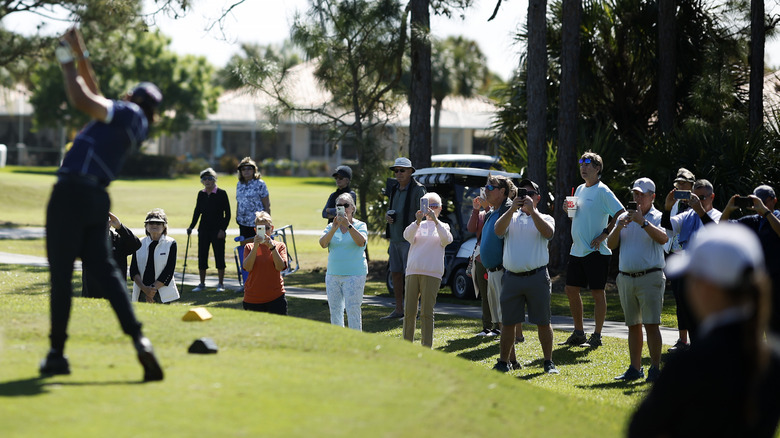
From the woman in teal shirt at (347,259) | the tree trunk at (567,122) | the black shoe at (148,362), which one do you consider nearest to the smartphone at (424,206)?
the woman in teal shirt at (347,259)

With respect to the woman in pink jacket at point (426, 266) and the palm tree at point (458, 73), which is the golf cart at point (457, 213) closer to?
the woman in pink jacket at point (426, 266)

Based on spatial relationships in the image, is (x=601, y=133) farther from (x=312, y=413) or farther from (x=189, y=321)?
(x=312, y=413)

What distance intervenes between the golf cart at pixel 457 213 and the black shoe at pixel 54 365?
9097 mm

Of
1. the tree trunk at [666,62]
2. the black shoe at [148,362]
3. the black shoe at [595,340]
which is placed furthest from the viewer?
the tree trunk at [666,62]

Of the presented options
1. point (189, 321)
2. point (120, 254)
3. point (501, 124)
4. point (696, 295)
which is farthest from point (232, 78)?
point (696, 295)

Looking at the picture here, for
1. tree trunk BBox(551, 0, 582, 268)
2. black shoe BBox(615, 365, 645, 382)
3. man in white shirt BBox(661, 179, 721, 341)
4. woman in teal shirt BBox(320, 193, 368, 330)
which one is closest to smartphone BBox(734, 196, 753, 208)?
man in white shirt BBox(661, 179, 721, 341)

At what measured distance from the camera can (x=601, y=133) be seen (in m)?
18.6

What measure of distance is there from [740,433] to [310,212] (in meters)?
35.7

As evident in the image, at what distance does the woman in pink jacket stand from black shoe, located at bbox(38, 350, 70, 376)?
14.7 ft

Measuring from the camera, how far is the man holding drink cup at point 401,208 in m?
11.9

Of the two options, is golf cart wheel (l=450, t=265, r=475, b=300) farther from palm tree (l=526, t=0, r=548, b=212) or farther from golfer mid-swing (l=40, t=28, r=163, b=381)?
golfer mid-swing (l=40, t=28, r=163, b=381)

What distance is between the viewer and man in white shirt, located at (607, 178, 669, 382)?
8555mm

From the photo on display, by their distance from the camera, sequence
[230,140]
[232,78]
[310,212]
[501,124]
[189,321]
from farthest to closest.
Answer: [230,140] → [310,212] → [501,124] → [232,78] → [189,321]

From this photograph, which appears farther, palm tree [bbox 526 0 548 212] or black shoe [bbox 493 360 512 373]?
palm tree [bbox 526 0 548 212]
